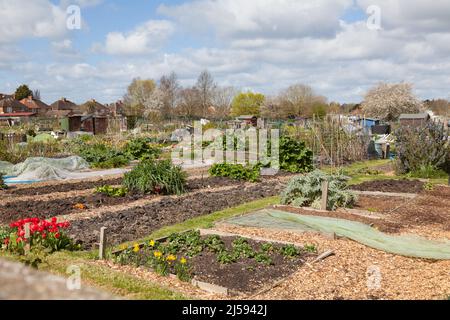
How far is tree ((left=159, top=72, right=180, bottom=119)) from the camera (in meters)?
57.0

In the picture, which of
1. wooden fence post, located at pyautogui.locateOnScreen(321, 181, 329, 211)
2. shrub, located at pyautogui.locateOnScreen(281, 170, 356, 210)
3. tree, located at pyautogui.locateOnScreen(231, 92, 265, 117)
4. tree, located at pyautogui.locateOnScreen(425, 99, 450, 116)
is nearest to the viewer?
wooden fence post, located at pyautogui.locateOnScreen(321, 181, 329, 211)

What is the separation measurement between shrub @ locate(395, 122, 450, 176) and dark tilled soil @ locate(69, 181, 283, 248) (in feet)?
20.0

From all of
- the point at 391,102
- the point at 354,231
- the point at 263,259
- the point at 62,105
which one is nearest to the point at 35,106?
the point at 62,105

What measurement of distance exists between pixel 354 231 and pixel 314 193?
2.38 metres

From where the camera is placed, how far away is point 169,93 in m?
59.8

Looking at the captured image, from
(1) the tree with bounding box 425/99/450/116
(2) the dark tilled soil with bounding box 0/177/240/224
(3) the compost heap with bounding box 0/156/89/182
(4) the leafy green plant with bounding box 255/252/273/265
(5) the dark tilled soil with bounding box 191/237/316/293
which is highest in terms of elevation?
(1) the tree with bounding box 425/99/450/116

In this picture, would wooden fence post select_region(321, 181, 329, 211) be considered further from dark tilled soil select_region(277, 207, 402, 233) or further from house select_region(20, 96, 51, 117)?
house select_region(20, 96, 51, 117)

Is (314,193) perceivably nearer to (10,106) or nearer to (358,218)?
(358,218)

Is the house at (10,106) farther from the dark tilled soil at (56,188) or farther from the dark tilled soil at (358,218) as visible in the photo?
the dark tilled soil at (358,218)

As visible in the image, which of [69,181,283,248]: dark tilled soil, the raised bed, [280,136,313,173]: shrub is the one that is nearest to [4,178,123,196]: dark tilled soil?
[69,181,283,248]: dark tilled soil

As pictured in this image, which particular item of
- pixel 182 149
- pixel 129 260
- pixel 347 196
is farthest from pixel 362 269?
pixel 182 149

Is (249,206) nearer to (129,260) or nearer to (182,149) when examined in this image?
(129,260)

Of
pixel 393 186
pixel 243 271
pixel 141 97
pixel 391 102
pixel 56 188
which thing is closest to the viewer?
pixel 243 271

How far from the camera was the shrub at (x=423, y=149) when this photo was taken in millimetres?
15688
